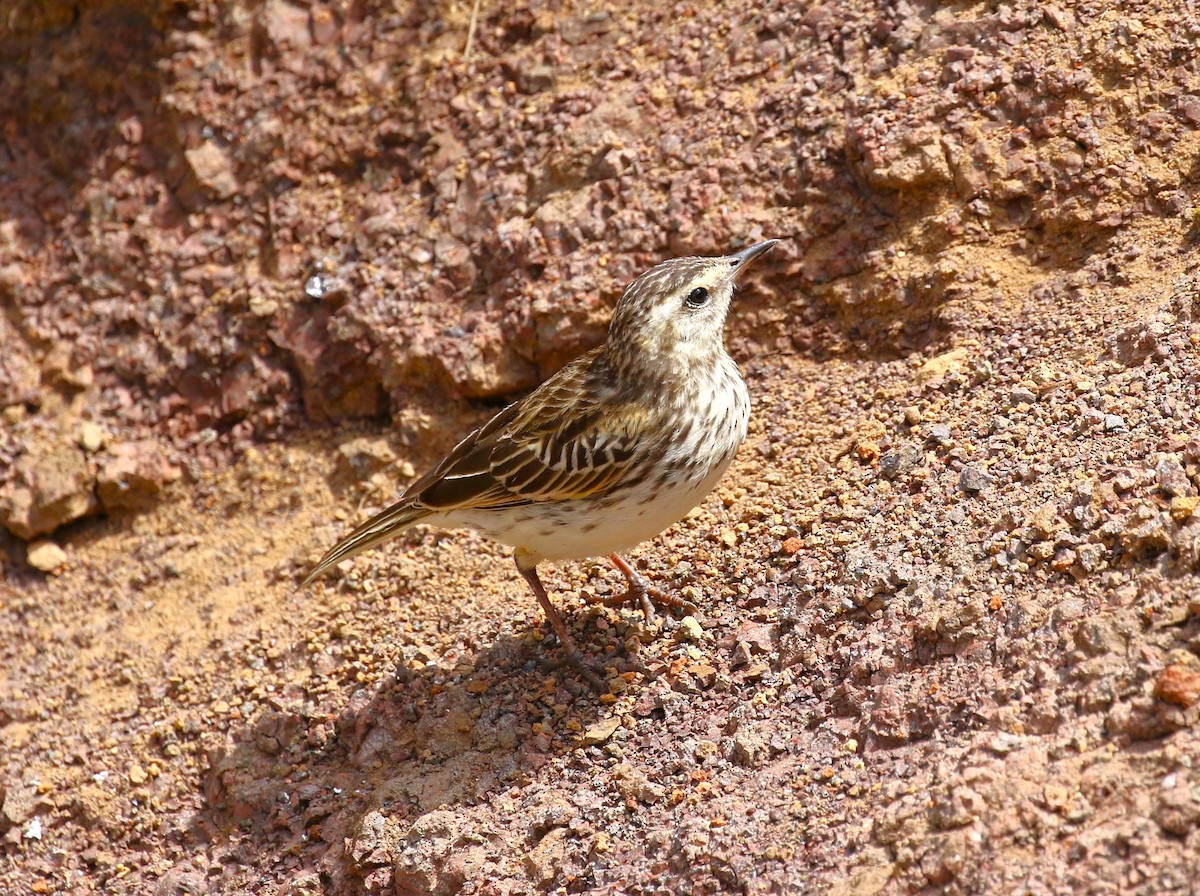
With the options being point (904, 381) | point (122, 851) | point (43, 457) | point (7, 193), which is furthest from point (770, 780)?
point (7, 193)

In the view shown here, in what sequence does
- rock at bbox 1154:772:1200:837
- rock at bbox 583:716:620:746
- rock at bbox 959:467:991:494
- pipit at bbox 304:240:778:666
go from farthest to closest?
1. pipit at bbox 304:240:778:666
2. rock at bbox 583:716:620:746
3. rock at bbox 959:467:991:494
4. rock at bbox 1154:772:1200:837

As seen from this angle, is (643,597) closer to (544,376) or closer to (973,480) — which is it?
(973,480)

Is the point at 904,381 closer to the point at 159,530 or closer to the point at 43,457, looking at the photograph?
the point at 159,530

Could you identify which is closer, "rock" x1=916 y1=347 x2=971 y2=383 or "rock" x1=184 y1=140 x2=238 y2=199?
"rock" x1=916 y1=347 x2=971 y2=383

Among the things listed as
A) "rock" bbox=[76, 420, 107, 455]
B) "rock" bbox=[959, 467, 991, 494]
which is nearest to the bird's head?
"rock" bbox=[959, 467, 991, 494]

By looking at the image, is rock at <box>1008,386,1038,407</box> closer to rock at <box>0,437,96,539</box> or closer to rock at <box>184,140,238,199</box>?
rock at <box>184,140,238,199</box>

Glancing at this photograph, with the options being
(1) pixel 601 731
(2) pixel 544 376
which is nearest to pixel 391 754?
(1) pixel 601 731

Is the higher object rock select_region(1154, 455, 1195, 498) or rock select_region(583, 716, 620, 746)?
rock select_region(1154, 455, 1195, 498)
